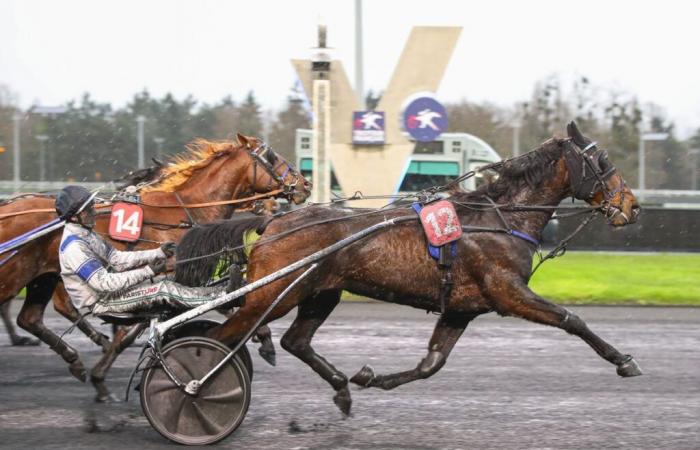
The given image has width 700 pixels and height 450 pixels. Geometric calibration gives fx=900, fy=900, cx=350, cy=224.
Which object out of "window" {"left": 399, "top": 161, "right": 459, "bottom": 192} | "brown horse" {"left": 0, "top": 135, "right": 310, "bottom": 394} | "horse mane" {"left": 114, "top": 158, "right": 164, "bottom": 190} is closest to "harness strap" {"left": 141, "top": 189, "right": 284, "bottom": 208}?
"brown horse" {"left": 0, "top": 135, "right": 310, "bottom": 394}

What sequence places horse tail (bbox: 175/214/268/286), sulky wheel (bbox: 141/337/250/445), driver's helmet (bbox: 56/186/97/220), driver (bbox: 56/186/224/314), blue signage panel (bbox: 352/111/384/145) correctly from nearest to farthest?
sulky wheel (bbox: 141/337/250/445) → driver (bbox: 56/186/224/314) → driver's helmet (bbox: 56/186/97/220) → horse tail (bbox: 175/214/268/286) → blue signage panel (bbox: 352/111/384/145)

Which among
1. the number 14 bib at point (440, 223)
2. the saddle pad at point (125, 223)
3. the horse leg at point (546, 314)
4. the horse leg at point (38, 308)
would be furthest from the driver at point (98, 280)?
the horse leg at point (546, 314)

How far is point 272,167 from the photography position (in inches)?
301

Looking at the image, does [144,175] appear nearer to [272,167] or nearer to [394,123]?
[272,167]

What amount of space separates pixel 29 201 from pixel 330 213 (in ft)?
8.73

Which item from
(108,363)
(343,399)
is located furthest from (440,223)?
(108,363)

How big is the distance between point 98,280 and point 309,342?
1.39 m

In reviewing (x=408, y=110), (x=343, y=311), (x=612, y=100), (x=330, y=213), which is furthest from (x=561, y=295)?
(x=612, y=100)

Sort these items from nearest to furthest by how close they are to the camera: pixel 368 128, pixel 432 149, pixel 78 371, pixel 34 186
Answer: pixel 78 371 < pixel 368 128 < pixel 432 149 < pixel 34 186

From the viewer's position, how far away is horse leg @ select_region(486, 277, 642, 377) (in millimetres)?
5383

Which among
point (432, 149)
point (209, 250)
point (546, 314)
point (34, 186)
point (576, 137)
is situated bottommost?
point (546, 314)

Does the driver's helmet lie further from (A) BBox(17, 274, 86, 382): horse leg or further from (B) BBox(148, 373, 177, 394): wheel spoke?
(A) BBox(17, 274, 86, 382): horse leg

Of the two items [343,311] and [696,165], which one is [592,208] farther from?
[696,165]

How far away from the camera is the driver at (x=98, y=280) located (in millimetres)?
5203
